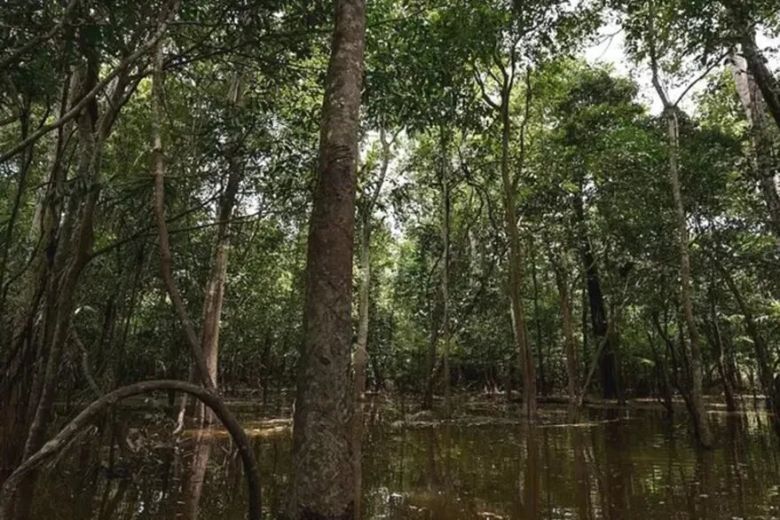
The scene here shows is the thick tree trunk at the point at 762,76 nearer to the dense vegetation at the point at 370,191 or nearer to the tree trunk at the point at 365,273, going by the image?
the dense vegetation at the point at 370,191

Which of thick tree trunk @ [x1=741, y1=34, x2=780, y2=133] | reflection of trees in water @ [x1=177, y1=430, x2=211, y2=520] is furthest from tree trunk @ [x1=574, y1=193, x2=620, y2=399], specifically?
reflection of trees in water @ [x1=177, y1=430, x2=211, y2=520]

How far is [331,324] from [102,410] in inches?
45.8

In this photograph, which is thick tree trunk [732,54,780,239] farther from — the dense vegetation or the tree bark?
the tree bark

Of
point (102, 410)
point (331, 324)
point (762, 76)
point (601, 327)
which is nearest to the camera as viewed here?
point (102, 410)

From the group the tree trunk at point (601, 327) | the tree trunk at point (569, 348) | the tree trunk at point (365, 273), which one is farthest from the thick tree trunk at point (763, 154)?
the tree trunk at point (601, 327)

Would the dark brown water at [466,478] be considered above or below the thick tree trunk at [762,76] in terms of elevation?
below

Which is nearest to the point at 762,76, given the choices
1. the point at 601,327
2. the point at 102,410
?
the point at 102,410

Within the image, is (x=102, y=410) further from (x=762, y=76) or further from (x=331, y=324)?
(x=762, y=76)

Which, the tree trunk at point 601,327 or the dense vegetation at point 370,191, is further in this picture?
the tree trunk at point 601,327

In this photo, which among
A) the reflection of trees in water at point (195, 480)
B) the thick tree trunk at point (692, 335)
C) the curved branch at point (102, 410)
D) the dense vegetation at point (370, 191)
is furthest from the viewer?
the thick tree trunk at point (692, 335)

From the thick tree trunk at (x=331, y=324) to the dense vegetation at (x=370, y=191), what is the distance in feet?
0.07

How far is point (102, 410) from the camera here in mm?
2848

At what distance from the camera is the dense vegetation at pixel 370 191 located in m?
5.03

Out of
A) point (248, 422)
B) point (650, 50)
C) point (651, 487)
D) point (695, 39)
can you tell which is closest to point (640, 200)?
point (650, 50)
